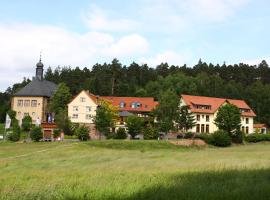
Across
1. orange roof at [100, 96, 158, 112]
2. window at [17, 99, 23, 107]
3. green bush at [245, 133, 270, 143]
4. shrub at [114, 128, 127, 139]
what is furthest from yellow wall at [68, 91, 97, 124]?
green bush at [245, 133, 270, 143]

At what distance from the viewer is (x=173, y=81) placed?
140 metres

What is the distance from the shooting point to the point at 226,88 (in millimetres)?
139625

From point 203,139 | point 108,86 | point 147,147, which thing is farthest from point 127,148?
point 108,86

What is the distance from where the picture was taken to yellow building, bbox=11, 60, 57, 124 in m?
105

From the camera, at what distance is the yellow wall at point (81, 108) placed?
311ft

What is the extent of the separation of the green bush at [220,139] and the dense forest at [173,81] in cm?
4525

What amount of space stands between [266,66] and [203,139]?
109516 millimetres

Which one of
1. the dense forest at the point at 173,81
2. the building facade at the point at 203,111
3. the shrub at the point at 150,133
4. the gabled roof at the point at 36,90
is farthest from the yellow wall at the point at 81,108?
the dense forest at the point at 173,81

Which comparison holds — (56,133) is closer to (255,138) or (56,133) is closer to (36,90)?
(36,90)

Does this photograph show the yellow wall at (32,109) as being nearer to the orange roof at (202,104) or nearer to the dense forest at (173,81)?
the dense forest at (173,81)

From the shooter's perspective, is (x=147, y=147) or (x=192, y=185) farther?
(x=147, y=147)

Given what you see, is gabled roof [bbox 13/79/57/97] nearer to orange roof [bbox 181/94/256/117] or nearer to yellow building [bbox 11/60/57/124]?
yellow building [bbox 11/60/57/124]

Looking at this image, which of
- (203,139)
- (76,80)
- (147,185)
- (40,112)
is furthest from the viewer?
(76,80)

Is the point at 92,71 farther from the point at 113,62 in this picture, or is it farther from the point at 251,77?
the point at 251,77
